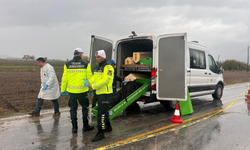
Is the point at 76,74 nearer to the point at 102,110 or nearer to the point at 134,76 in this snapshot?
the point at 102,110

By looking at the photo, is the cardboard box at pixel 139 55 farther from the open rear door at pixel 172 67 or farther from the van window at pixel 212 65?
the van window at pixel 212 65

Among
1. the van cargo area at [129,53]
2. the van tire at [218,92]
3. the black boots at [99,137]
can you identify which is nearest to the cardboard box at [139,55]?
the van cargo area at [129,53]

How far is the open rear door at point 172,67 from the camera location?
5.12 m

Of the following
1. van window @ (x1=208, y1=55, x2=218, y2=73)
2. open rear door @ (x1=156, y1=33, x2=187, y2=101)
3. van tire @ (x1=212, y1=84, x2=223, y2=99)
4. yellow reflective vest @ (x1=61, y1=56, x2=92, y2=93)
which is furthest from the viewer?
van tire @ (x1=212, y1=84, x2=223, y2=99)

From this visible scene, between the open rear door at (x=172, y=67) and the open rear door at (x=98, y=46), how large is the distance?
1.89 m

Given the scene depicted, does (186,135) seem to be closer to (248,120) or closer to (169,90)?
(169,90)

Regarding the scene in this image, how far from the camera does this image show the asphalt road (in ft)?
11.9

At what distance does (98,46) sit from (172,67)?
2.45m

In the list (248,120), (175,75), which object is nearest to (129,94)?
(175,75)

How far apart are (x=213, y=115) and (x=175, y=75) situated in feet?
6.60

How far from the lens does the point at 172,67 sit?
17.2ft

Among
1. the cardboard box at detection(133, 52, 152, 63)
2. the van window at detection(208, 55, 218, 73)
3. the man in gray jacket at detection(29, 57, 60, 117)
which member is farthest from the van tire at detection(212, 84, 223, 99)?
the man in gray jacket at detection(29, 57, 60, 117)

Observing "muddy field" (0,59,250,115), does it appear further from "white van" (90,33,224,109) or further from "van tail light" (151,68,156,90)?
"van tail light" (151,68,156,90)

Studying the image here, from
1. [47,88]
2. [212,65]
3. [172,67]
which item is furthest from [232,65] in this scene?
[47,88]
